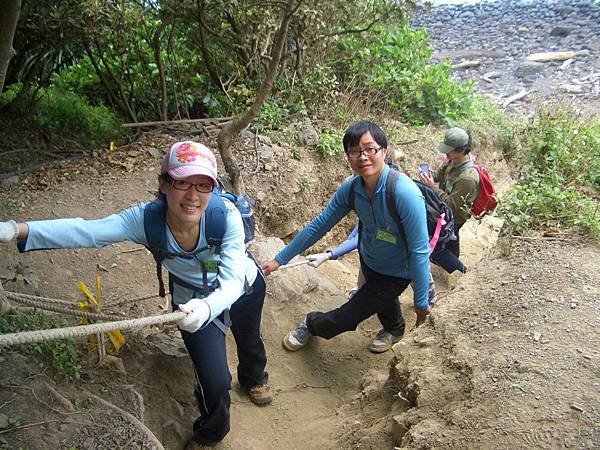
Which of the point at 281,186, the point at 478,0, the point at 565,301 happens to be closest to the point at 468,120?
the point at 281,186

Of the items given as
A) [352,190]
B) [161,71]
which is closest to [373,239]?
[352,190]

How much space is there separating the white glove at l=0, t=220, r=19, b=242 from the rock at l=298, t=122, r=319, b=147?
5.36m

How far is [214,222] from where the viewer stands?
2773 millimetres

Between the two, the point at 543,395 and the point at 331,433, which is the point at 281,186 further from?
the point at 543,395

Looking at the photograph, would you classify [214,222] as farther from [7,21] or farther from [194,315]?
[7,21]

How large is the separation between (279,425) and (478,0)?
24029 millimetres

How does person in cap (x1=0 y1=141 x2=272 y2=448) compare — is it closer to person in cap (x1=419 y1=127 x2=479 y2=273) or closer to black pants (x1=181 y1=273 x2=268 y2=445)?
black pants (x1=181 y1=273 x2=268 y2=445)

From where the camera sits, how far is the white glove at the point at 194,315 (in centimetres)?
246

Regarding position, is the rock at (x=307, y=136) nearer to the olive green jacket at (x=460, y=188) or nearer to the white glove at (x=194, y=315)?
the olive green jacket at (x=460, y=188)

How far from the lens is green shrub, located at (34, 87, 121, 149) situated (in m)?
6.59

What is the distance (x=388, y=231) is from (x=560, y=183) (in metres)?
1.76

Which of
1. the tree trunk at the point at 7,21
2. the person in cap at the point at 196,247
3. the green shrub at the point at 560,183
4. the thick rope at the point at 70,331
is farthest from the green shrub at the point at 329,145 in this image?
the thick rope at the point at 70,331

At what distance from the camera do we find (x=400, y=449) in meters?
2.71

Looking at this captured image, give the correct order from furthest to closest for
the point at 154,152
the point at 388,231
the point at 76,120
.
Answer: the point at 76,120 → the point at 154,152 → the point at 388,231
